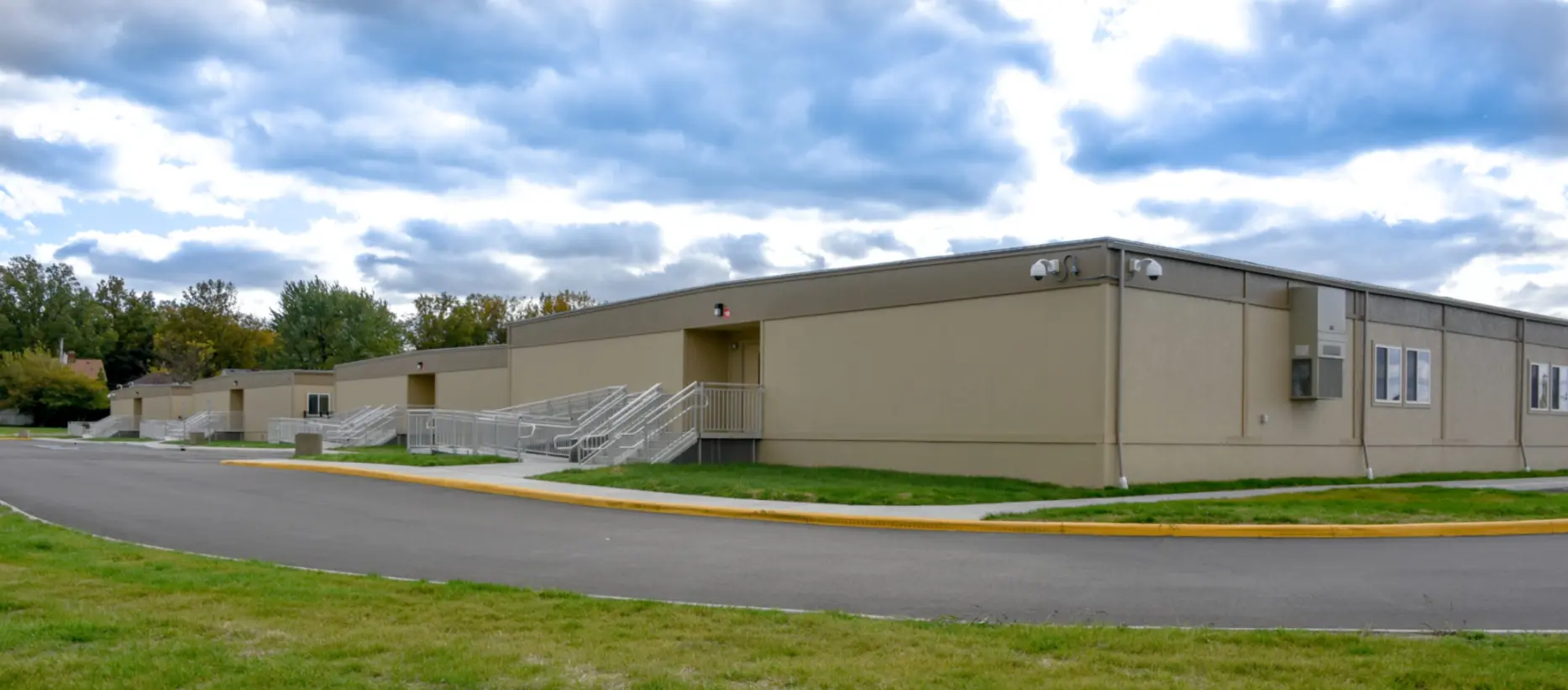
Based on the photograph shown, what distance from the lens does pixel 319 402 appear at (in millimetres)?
55688

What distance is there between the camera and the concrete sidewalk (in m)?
16.1

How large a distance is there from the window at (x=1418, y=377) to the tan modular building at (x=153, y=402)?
61.6 meters

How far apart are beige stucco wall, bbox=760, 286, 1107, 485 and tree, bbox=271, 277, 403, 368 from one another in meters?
64.0

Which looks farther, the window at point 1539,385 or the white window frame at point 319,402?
the white window frame at point 319,402

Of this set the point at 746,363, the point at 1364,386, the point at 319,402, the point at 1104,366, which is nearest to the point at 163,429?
the point at 319,402

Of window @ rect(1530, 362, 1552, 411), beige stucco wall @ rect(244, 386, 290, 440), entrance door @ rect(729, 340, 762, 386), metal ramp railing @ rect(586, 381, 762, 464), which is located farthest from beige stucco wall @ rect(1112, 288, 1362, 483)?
beige stucco wall @ rect(244, 386, 290, 440)

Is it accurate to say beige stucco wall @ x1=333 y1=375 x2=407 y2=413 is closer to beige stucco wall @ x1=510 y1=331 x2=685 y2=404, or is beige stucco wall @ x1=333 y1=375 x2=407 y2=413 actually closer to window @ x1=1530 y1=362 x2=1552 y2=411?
beige stucco wall @ x1=510 y1=331 x2=685 y2=404

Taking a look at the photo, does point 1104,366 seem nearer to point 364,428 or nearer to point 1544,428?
point 1544,428

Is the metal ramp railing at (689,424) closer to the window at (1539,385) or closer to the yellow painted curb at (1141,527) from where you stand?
the yellow painted curb at (1141,527)

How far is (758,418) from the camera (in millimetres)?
25703

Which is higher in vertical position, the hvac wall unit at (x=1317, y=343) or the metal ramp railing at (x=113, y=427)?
the hvac wall unit at (x=1317, y=343)

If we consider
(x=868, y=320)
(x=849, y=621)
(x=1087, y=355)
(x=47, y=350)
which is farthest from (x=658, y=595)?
(x=47, y=350)

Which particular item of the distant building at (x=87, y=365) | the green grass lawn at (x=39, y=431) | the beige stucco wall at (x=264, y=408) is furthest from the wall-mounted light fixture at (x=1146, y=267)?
the distant building at (x=87, y=365)

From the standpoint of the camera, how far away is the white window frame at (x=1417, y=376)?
2534 centimetres
